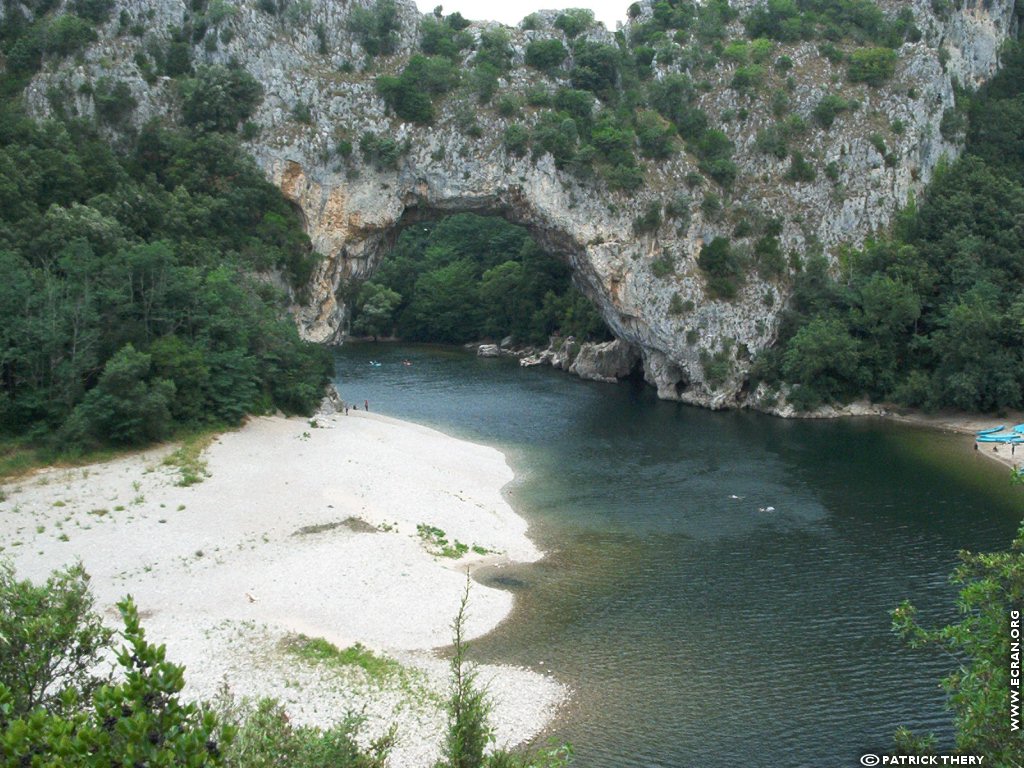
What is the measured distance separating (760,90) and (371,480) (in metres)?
43.4

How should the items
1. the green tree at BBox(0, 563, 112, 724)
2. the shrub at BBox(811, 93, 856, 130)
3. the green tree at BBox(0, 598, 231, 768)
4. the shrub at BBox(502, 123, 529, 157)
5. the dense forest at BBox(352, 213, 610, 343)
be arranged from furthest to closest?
1. the dense forest at BBox(352, 213, 610, 343)
2. the shrub at BBox(811, 93, 856, 130)
3. the shrub at BBox(502, 123, 529, 157)
4. the green tree at BBox(0, 563, 112, 724)
5. the green tree at BBox(0, 598, 231, 768)

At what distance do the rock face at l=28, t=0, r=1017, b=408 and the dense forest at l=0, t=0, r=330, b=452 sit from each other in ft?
6.33

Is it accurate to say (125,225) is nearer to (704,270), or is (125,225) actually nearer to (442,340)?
(704,270)

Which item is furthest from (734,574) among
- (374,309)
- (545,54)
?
(374,309)

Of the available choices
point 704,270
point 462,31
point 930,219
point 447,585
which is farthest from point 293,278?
point 930,219

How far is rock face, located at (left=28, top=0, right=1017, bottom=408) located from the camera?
53531 millimetres

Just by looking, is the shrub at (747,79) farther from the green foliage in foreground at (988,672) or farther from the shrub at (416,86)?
the green foliage in foreground at (988,672)

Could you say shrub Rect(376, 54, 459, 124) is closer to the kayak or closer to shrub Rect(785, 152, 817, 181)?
shrub Rect(785, 152, 817, 181)

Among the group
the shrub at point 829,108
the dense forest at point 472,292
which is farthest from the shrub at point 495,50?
the dense forest at point 472,292

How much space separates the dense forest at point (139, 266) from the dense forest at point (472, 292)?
108 ft

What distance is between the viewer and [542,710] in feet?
64.2

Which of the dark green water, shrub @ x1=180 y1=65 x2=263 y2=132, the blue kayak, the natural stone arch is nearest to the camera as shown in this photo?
the dark green water

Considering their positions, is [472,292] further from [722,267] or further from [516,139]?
[516,139]

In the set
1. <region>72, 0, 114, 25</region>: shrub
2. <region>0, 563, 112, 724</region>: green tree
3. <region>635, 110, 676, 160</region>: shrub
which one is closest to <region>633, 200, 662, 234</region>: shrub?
<region>635, 110, 676, 160</region>: shrub
